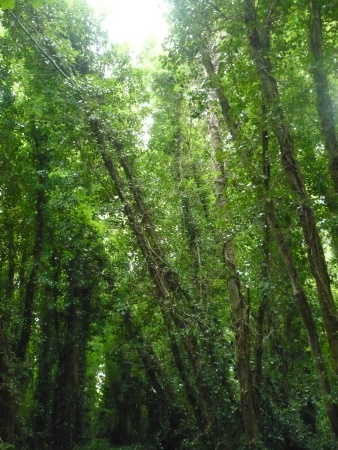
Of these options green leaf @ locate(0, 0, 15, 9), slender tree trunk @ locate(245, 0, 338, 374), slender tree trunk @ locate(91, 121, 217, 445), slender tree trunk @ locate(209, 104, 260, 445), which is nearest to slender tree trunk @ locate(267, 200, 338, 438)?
slender tree trunk @ locate(245, 0, 338, 374)

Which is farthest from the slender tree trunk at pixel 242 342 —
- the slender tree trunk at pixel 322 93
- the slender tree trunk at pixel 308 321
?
the slender tree trunk at pixel 322 93

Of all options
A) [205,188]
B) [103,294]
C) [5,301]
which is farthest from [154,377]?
[205,188]

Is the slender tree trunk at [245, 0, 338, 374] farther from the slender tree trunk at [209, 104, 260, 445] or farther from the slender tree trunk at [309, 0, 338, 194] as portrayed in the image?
the slender tree trunk at [209, 104, 260, 445]

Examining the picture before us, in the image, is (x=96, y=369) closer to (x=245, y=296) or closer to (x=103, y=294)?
(x=103, y=294)

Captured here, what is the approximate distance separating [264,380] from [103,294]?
19.0 feet

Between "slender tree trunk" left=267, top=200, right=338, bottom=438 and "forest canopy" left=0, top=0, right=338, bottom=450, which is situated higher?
"forest canopy" left=0, top=0, right=338, bottom=450

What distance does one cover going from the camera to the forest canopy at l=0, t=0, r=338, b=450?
21.2 ft

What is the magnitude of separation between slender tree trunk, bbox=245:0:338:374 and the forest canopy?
21mm

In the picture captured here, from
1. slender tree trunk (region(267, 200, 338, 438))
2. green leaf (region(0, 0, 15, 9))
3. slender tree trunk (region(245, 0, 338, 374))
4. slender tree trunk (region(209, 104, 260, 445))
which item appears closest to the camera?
green leaf (region(0, 0, 15, 9))

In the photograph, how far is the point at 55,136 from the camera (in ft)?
35.6

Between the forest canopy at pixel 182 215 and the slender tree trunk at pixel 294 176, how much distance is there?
0.02 metres

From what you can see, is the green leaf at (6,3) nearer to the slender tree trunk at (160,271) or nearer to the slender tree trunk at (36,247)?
the slender tree trunk at (160,271)

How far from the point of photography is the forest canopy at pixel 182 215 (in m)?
6.48

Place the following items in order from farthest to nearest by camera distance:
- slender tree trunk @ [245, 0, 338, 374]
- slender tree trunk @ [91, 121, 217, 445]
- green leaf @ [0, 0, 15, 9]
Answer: slender tree trunk @ [91, 121, 217, 445], slender tree trunk @ [245, 0, 338, 374], green leaf @ [0, 0, 15, 9]
